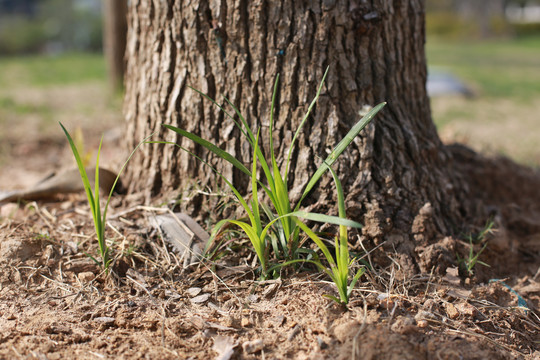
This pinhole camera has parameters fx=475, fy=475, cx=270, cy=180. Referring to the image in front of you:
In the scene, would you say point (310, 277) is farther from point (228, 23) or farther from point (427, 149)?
point (228, 23)

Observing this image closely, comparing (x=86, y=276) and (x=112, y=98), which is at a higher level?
(x=112, y=98)

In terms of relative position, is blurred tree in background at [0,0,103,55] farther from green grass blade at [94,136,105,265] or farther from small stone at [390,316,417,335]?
small stone at [390,316,417,335]

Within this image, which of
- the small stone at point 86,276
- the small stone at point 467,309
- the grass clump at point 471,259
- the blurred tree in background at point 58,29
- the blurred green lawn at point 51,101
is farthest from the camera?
the blurred tree in background at point 58,29

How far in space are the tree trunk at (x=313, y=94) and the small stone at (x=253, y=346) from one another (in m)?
0.66

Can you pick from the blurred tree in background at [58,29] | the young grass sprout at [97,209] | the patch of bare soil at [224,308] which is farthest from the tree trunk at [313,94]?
the blurred tree in background at [58,29]

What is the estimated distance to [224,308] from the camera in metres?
1.78

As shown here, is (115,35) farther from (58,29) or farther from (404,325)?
(58,29)

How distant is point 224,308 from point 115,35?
200 inches

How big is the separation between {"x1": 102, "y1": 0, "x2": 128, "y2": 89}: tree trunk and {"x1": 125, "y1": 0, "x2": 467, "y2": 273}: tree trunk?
12.8 feet

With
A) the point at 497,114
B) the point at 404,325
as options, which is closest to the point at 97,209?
the point at 404,325

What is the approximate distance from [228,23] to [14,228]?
1307 millimetres

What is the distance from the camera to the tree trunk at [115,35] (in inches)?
230

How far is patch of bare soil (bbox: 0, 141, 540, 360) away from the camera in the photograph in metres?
1.56

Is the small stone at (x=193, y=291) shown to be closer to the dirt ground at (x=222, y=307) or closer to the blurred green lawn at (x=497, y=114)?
the dirt ground at (x=222, y=307)
